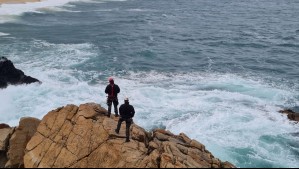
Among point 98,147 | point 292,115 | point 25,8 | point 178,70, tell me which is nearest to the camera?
point 98,147

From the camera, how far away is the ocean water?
29.2 meters

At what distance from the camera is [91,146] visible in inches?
689

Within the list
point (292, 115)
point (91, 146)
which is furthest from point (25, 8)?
point (91, 146)

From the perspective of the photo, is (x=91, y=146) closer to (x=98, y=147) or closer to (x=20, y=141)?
(x=98, y=147)

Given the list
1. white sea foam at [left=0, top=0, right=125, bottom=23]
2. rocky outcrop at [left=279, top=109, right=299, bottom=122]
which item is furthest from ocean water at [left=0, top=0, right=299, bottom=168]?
white sea foam at [left=0, top=0, right=125, bottom=23]

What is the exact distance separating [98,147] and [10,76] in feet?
71.8

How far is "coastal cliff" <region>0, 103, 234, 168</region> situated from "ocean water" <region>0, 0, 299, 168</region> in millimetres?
8457

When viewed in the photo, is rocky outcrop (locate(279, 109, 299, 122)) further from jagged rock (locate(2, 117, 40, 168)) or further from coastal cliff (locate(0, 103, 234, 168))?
jagged rock (locate(2, 117, 40, 168))

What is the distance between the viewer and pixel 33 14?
7488 centimetres

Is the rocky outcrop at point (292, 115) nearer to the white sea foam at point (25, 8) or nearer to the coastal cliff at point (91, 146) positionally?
the coastal cliff at point (91, 146)

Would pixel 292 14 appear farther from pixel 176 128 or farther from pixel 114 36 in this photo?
pixel 176 128

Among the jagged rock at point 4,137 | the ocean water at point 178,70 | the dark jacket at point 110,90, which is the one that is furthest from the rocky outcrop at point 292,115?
the jagged rock at point 4,137

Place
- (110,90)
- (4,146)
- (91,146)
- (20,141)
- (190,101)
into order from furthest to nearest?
(190,101) < (110,90) < (4,146) < (20,141) < (91,146)

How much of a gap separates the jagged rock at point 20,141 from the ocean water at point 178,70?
35.7 feet
